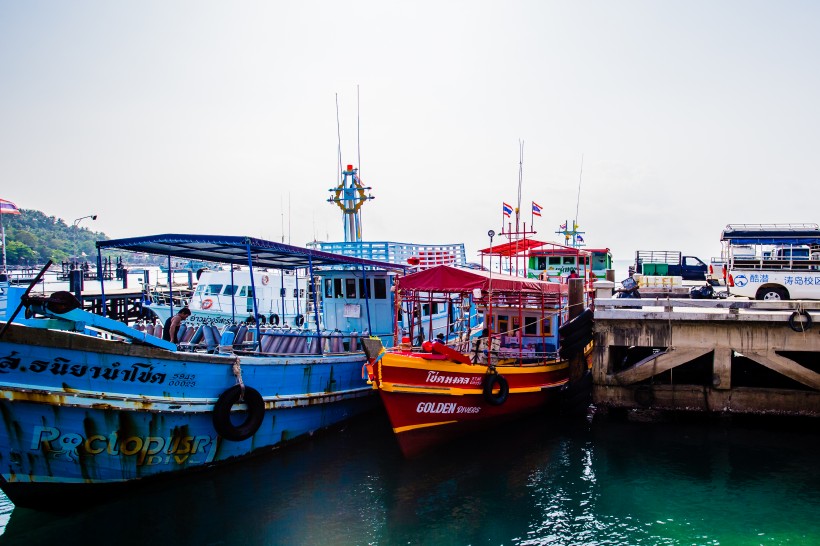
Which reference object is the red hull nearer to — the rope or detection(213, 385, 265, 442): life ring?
detection(213, 385, 265, 442): life ring

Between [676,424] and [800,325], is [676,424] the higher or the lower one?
the lower one

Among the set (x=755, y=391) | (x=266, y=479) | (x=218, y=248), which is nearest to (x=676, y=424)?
(x=755, y=391)

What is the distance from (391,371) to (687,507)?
19.4 feet

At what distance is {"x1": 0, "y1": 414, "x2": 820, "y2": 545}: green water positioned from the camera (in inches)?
336

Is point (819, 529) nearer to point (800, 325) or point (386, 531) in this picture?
point (800, 325)

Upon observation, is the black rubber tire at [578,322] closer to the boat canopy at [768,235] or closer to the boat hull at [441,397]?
the boat hull at [441,397]

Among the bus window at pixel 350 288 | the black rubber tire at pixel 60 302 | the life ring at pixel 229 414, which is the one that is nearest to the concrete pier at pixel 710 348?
the bus window at pixel 350 288

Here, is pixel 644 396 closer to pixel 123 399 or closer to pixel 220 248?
pixel 220 248

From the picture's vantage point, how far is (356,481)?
10508 mm

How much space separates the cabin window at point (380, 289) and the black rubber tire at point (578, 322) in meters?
5.20

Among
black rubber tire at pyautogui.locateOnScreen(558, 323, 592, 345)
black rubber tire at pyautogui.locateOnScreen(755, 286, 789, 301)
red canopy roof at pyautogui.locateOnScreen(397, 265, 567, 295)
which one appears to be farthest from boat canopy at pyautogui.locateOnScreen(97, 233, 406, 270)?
black rubber tire at pyautogui.locateOnScreen(755, 286, 789, 301)

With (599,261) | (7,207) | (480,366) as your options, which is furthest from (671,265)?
(7,207)

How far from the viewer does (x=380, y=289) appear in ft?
51.3

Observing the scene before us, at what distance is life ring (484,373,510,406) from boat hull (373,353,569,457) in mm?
23
